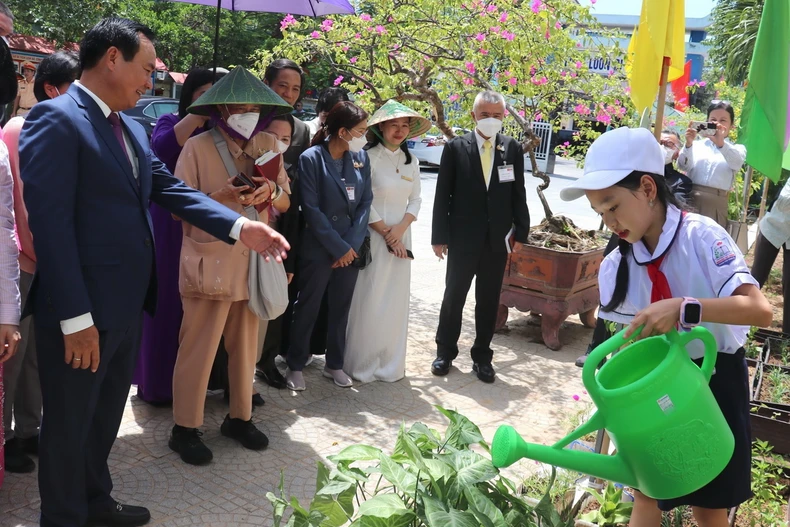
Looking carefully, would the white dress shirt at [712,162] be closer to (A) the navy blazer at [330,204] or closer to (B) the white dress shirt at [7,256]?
(A) the navy blazer at [330,204]

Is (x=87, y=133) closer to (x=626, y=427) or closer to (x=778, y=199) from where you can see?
(x=626, y=427)

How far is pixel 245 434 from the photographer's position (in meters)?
3.71

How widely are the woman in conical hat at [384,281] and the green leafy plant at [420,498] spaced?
2.44 metres

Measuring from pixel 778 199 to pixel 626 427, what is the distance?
208 inches

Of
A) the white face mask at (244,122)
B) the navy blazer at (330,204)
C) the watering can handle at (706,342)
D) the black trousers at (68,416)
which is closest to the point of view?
the watering can handle at (706,342)

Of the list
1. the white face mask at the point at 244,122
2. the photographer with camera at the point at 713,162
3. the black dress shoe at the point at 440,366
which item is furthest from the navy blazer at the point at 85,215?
the photographer with camera at the point at 713,162

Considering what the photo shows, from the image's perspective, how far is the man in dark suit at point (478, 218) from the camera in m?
4.99

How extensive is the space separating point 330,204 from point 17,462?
2.14m

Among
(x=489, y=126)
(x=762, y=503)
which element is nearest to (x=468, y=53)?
(x=489, y=126)

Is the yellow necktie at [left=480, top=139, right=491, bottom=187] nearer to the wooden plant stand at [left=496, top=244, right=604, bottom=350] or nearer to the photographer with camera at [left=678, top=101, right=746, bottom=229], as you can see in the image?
the wooden plant stand at [left=496, top=244, right=604, bottom=350]

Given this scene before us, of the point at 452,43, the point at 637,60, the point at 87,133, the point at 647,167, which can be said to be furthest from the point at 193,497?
the point at 452,43

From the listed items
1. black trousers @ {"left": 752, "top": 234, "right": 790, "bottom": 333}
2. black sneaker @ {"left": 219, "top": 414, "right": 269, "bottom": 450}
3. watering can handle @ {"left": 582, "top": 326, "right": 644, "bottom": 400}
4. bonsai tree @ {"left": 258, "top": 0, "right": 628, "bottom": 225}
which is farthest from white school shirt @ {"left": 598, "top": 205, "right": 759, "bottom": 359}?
black trousers @ {"left": 752, "top": 234, "right": 790, "bottom": 333}

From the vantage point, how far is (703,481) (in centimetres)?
182

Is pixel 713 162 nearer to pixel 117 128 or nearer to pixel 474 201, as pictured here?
pixel 474 201
